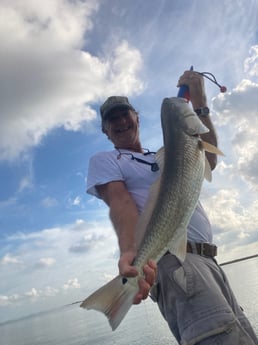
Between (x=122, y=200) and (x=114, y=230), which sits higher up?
(x=122, y=200)

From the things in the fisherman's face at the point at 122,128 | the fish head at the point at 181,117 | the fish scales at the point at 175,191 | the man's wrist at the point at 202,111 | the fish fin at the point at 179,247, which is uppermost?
the fisherman's face at the point at 122,128

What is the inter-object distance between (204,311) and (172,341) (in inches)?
818

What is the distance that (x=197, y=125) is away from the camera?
206 inches

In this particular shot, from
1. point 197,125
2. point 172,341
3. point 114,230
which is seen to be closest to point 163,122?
point 197,125

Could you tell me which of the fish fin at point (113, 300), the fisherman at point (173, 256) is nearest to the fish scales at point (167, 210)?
the fish fin at point (113, 300)

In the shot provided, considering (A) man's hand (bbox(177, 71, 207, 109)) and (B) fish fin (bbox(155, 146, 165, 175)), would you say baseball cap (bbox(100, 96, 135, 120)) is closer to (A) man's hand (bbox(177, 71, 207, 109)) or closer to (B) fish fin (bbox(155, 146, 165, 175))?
(A) man's hand (bbox(177, 71, 207, 109))

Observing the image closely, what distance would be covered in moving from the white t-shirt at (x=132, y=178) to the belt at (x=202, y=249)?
0.37 feet

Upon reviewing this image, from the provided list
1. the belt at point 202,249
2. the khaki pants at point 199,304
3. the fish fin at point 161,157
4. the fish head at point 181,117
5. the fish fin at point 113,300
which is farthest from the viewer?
the fish head at point 181,117

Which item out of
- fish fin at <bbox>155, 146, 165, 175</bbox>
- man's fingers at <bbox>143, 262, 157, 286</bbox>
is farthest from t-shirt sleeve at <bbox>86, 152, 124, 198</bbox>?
man's fingers at <bbox>143, 262, 157, 286</bbox>

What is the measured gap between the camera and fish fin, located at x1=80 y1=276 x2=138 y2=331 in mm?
3691

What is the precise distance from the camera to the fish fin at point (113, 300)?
12.1 ft

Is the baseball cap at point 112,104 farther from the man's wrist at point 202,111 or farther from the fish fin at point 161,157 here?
the fish fin at point 161,157

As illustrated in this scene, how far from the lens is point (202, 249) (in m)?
5.02

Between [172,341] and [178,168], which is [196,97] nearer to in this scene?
[178,168]
